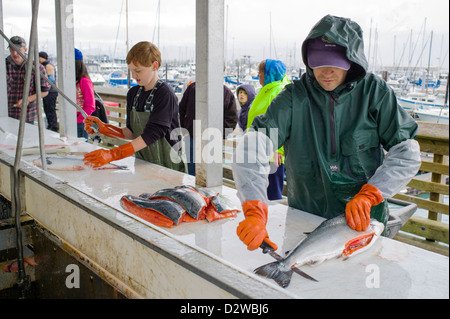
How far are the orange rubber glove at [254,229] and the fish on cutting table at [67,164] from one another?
1867 millimetres

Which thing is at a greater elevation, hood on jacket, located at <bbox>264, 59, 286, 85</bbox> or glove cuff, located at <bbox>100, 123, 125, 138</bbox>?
hood on jacket, located at <bbox>264, 59, 286, 85</bbox>

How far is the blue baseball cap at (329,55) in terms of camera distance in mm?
2014

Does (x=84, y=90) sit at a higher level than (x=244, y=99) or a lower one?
higher

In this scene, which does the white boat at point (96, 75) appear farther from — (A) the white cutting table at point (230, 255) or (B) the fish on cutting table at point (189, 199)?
(B) the fish on cutting table at point (189, 199)

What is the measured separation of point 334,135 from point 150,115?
1734 millimetres

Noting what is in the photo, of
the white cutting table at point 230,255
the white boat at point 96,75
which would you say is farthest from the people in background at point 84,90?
the white boat at point 96,75

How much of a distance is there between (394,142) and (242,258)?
98 cm

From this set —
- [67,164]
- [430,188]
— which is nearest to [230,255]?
[430,188]

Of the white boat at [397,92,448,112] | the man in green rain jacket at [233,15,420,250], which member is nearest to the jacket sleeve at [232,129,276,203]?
the man in green rain jacket at [233,15,420,250]

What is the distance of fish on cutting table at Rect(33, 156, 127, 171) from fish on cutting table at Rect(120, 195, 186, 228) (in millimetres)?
1177

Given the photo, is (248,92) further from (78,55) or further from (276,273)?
(276,273)

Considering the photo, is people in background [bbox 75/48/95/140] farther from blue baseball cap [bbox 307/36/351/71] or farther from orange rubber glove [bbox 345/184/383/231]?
orange rubber glove [bbox 345/184/383/231]

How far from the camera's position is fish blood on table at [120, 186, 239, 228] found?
2.28 m

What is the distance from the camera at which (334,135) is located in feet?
7.12
